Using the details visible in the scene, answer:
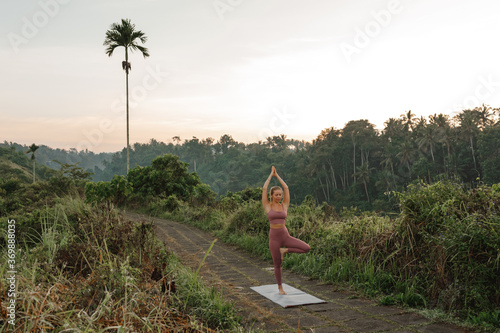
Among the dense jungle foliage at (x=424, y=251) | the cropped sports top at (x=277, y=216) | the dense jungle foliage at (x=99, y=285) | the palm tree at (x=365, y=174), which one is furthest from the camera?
the palm tree at (x=365, y=174)

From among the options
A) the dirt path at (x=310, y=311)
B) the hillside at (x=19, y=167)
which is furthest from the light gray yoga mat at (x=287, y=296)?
the hillside at (x=19, y=167)

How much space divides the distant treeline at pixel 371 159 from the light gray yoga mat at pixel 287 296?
33.5m


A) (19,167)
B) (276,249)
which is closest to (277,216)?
(276,249)

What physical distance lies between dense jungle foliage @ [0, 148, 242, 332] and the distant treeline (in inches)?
1363

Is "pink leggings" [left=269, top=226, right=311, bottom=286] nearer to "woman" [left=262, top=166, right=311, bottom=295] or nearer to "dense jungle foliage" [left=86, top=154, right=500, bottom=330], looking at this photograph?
"woman" [left=262, top=166, right=311, bottom=295]

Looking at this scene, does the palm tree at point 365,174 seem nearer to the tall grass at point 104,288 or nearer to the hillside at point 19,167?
the hillside at point 19,167

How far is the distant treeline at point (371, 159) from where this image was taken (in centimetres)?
4600

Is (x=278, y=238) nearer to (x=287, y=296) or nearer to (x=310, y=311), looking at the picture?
(x=287, y=296)

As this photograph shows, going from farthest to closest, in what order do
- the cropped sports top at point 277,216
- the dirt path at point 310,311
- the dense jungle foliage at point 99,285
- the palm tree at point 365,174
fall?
1. the palm tree at point 365,174
2. the cropped sports top at point 277,216
3. the dirt path at point 310,311
4. the dense jungle foliage at point 99,285

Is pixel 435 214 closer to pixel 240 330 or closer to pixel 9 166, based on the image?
pixel 240 330

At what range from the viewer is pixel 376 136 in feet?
201

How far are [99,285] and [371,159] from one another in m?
61.3

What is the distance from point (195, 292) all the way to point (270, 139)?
271ft

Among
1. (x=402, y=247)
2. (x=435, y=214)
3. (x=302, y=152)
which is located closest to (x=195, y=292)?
(x=402, y=247)
